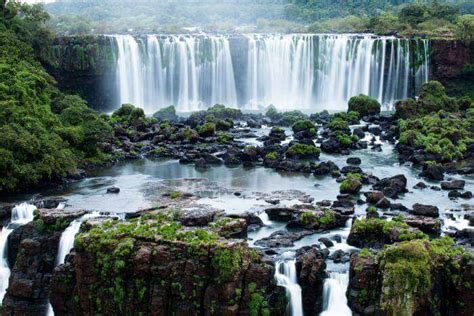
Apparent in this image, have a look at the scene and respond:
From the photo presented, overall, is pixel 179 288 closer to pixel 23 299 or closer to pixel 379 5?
pixel 23 299

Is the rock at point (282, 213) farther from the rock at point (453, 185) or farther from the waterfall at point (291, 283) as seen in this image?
the rock at point (453, 185)

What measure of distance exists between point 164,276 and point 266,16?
280 feet

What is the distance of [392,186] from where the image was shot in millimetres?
34938

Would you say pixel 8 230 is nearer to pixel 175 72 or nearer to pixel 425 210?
pixel 425 210

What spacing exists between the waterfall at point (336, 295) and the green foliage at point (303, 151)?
19.1m

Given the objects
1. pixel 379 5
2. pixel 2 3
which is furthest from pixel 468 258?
pixel 379 5

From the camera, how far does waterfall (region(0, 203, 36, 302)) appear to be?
28953 millimetres

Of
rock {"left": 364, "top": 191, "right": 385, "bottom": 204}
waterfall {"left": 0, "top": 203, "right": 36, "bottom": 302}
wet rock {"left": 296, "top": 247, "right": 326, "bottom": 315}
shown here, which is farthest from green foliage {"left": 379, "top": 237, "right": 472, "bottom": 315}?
waterfall {"left": 0, "top": 203, "right": 36, "bottom": 302}

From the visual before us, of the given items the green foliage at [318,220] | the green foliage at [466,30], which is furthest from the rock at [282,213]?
the green foliage at [466,30]

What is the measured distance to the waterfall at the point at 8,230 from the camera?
95.0ft

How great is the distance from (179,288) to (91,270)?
11.7 ft

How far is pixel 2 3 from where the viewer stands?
5416cm

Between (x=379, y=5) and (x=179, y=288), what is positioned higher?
(x=379, y=5)

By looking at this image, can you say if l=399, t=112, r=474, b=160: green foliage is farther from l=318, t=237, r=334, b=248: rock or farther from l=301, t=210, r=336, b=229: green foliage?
l=318, t=237, r=334, b=248: rock
